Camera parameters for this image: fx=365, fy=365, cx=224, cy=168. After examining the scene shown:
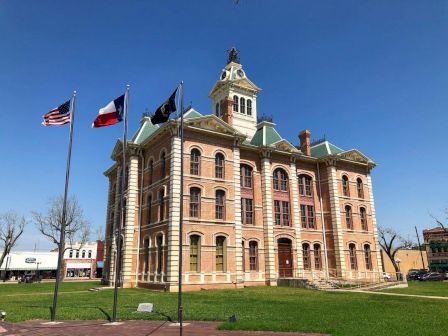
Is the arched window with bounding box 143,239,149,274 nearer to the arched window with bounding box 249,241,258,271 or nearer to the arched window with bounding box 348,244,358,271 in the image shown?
the arched window with bounding box 249,241,258,271

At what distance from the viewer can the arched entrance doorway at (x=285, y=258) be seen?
32906 millimetres

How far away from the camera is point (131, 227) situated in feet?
105

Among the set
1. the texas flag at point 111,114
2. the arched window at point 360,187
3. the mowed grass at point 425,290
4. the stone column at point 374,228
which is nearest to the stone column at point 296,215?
the mowed grass at point 425,290

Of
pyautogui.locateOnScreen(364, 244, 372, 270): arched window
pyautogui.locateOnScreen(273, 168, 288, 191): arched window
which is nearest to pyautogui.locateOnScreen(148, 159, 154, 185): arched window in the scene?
pyautogui.locateOnScreen(273, 168, 288, 191): arched window

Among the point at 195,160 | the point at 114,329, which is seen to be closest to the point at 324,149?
the point at 195,160

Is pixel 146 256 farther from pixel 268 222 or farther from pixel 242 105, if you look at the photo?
pixel 242 105

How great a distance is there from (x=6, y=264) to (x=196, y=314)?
6445 centimetres

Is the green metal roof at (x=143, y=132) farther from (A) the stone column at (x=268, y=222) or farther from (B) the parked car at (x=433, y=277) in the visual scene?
(B) the parked car at (x=433, y=277)

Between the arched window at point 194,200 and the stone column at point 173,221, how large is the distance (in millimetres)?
1508

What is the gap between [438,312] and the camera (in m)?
15.6

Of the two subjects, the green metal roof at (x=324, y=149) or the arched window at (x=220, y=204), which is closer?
the arched window at (x=220, y=204)

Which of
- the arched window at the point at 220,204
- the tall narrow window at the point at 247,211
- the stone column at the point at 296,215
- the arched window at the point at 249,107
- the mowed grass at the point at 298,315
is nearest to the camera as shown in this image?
the mowed grass at the point at 298,315

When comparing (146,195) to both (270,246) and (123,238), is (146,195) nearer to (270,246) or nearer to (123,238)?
(123,238)

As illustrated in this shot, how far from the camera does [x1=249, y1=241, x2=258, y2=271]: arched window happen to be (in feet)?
105
